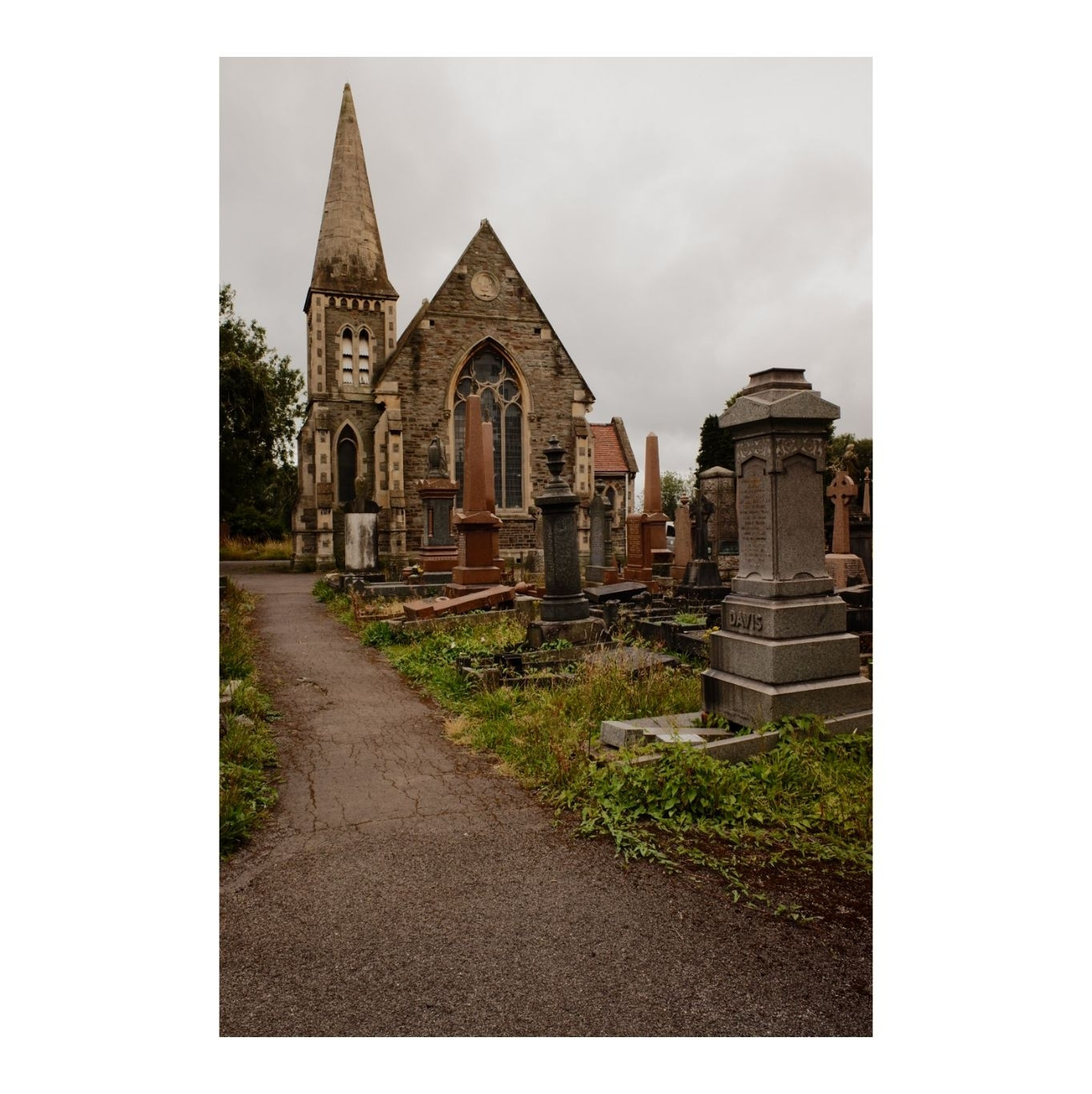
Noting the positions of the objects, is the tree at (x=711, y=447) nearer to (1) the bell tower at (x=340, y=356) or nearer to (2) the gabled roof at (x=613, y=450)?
(2) the gabled roof at (x=613, y=450)

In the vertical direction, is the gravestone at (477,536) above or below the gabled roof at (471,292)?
below

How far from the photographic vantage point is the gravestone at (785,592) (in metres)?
4.57

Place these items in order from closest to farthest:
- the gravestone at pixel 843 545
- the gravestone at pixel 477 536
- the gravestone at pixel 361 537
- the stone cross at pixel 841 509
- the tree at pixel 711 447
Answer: the gravestone at pixel 477 536 → the gravestone at pixel 843 545 → the stone cross at pixel 841 509 → the gravestone at pixel 361 537 → the tree at pixel 711 447

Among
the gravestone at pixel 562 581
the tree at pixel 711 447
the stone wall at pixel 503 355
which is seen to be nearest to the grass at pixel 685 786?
the gravestone at pixel 562 581

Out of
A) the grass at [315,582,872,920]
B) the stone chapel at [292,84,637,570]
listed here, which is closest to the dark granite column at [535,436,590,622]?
the grass at [315,582,872,920]

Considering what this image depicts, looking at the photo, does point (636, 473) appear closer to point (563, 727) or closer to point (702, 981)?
point (563, 727)

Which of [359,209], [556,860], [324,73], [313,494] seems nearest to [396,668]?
[556,860]

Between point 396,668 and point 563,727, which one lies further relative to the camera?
point 396,668

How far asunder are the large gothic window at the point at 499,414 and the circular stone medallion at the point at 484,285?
168cm

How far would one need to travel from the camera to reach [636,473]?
29812 mm

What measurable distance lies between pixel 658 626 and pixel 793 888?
4.97m

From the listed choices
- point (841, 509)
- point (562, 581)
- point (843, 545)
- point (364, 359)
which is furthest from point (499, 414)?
point (562, 581)

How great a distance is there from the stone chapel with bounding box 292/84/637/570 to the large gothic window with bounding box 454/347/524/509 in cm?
4

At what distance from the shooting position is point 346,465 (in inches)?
928
